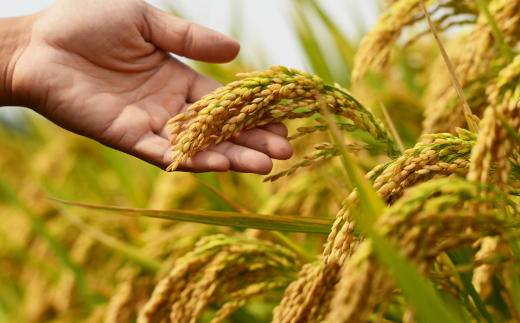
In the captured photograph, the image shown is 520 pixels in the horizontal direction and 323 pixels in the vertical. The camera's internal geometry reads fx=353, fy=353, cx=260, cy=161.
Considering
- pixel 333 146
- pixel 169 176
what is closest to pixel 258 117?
pixel 333 146

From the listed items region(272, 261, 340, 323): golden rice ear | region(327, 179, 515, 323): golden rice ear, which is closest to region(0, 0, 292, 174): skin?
region(272, 261, 340, 323): golden rice ear

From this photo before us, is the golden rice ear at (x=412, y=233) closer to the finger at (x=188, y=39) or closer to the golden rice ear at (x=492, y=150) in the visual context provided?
the golden rice ear at (x=492, y=150)

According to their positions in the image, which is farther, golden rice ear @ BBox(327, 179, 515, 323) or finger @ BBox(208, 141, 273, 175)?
finger @ BBox(208, 141, 273, 175)

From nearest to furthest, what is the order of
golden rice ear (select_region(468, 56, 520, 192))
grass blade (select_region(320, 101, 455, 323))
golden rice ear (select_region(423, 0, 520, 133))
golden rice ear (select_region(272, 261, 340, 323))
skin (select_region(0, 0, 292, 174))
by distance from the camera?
grass blade (select_region(320, 101, 455, 323)), golden rice ear (select_region(468, 56, 520, 192)), golden rice ear (select_region(272, 261, 340, 323)), golden rice ear (select_region(423, 0, 520, 133)), skin (select_region(0, 0, 292, 174))

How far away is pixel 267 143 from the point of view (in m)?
1.12

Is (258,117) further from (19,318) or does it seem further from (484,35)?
(19,318)

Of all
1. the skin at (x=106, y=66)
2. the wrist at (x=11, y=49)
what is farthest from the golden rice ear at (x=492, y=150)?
the wrist at (x=11, y=49)

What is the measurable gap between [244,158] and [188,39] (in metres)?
0.67

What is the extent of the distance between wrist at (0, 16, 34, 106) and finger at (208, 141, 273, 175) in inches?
37.3

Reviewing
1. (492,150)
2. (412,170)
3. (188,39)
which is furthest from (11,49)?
(492,150)

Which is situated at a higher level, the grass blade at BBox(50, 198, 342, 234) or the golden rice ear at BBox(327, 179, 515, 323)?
the golden rice ear at BBox(327, 179, 515, 323)

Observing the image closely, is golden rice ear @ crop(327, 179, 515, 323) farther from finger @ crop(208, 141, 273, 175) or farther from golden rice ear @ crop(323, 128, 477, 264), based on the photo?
finger @ crop(208, 141, 273, 175)

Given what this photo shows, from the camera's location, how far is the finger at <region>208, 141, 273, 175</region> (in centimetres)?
108

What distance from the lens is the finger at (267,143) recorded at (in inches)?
43.2
